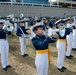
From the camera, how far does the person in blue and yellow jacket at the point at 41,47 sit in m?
7.01

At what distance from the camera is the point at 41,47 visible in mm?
7188

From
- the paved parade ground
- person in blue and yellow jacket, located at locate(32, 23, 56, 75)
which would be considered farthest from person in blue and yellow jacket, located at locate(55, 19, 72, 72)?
person in blue and yellow jacket, located at locate(32, 23, 56, 75)

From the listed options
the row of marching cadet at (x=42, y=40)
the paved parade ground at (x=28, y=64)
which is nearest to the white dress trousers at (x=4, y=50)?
the row of marching cadet at (x=42, y=40)

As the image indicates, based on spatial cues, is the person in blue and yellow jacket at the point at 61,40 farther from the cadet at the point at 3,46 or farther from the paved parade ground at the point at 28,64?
the cadet at the point at 3,46

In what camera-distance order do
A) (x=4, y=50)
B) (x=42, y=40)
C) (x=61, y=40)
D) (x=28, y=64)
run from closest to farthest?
(x=42, y=40)
(x=61, y=40)
(x=4, y=50)
(x=28, y=64)

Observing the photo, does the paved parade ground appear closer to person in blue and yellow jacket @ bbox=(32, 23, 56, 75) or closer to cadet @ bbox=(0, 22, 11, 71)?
cadet @ bbox=(0, 22, 11, 71)

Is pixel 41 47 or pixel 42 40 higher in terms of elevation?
pixel 42 40

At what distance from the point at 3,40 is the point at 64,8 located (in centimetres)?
2594

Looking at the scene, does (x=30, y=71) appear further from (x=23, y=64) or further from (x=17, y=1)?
(x=17, y=1)

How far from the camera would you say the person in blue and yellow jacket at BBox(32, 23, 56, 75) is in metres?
7.01

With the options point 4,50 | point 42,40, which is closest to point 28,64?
point 4,50

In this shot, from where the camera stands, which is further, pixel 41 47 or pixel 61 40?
pixel 61 40

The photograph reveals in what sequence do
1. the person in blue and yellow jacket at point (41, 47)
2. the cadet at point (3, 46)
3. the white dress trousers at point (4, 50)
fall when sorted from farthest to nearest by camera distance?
the white dress trousers at point (4, 50) < the cadet at point (3, 46) < the person in blue and yellow jacket at point (41, 47)

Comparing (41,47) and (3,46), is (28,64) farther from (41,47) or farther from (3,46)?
(41,47)
